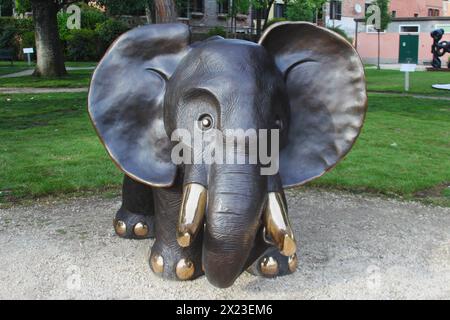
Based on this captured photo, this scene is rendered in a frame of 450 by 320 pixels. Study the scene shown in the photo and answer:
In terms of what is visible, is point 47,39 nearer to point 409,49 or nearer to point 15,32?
point 15,32

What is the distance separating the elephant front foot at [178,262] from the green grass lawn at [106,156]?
2751mm

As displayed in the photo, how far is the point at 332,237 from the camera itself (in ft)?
15.4

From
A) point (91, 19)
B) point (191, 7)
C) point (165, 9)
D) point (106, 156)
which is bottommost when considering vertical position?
point (106, 156)

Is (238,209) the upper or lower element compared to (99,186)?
upper

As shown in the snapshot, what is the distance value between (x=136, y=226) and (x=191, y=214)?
1642mm

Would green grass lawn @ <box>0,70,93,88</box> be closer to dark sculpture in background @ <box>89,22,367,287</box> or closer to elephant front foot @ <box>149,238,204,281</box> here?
dark sculpture in background @ <box>89,22,367,287</box>

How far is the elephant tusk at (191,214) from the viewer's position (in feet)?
9.66

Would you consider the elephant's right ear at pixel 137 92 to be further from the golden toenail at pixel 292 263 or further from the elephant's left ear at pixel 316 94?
the golden toenail at pixel 292 263

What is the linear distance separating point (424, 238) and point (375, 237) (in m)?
0.40

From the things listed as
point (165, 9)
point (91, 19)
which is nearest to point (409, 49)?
point (91, 19)

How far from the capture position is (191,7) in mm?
35688

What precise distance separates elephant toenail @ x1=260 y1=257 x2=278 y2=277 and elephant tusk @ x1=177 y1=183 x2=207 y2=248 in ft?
2.71
